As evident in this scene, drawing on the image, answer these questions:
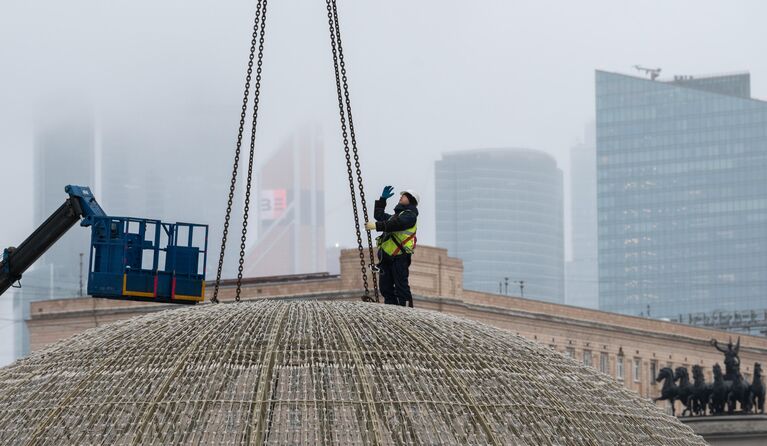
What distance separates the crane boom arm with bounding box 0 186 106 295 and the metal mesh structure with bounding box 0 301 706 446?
965 centimetres

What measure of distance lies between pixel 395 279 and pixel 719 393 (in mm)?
58907

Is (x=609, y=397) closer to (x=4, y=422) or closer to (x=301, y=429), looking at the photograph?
(x=301, y=429)

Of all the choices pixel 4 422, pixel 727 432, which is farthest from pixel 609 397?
pixel 727 432

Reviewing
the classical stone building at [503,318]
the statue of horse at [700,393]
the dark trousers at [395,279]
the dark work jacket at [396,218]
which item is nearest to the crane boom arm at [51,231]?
the dark trousers at [395,279]

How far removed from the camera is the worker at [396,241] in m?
24.1

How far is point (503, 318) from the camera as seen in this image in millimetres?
98875

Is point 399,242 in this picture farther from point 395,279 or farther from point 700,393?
point 700,393

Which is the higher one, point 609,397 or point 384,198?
point 384,198

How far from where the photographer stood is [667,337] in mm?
113625

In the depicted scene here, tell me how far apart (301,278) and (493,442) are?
3020 inches

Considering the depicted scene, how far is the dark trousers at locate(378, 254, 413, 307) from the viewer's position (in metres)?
24.8

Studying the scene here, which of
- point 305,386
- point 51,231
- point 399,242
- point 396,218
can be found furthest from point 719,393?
point 305,386

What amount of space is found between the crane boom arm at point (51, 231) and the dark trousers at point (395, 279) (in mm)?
8583

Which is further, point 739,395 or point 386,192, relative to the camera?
point 739,395
